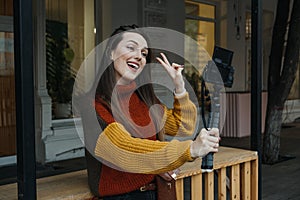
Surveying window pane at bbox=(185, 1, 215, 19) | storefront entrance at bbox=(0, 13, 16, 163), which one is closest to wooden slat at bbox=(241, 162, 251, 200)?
storefront entrance at bbox=(0, 13, 16, 163)

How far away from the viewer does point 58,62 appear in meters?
6.79

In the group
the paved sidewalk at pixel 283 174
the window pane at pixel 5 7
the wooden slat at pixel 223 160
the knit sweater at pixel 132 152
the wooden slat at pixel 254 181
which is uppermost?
the window pane at pixel 5 7

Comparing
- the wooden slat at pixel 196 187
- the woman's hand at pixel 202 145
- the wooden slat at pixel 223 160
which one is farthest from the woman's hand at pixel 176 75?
the wooden slat at pixel 196 187

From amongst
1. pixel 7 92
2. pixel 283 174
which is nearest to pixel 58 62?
pixel 7 92

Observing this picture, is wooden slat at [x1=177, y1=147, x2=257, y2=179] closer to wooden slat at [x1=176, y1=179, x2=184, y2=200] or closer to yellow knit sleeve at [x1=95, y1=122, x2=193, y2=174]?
wooden slat at [x1=176, y1=179, x2=184, y2=200]

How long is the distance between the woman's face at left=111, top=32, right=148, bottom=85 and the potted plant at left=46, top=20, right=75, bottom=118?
15.8ft

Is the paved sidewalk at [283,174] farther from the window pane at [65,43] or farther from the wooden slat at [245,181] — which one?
the window pane at [65,43]

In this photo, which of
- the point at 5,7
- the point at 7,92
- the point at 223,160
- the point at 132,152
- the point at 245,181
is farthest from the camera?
the point at 7,92

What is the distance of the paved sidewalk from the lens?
5098 mm

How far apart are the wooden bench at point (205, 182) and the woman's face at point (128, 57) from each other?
60 cm

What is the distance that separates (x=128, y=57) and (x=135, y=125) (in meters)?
0.30

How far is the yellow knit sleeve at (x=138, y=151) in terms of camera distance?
1.78 metres

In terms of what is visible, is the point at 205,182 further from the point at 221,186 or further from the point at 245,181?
the point at 245,181

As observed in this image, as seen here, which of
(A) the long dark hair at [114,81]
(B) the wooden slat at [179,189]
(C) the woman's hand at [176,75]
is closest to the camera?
(A) the long dark hair at [114,81]
